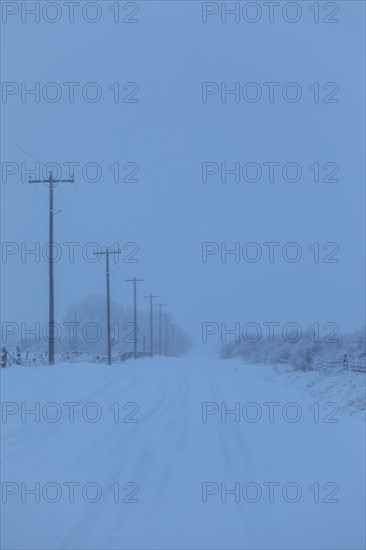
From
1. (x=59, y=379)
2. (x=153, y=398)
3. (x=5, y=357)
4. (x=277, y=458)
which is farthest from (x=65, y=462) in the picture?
(x=5, y=357)

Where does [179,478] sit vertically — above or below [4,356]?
below

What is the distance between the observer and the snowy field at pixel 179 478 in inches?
323

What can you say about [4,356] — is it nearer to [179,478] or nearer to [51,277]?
[51,277]

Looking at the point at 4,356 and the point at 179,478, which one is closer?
the point at 179,478

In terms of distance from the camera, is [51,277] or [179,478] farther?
[51,277]

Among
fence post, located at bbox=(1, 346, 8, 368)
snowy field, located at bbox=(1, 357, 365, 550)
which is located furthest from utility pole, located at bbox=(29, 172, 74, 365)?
snowy field, located at bbox=(1, 357, 365, 550)

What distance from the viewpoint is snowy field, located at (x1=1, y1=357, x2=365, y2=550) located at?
8.20m

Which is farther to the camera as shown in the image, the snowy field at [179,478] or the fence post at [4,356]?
the fence post at [4,356]

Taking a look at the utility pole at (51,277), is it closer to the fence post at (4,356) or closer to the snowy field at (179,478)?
the fence post at (4,356)

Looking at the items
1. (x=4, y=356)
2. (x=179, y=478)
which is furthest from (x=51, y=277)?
(x=179, y=478)

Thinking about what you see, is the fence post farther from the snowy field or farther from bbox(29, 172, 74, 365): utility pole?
the snowy field

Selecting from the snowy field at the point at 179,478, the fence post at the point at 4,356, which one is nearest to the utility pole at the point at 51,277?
the fence post at the point at 4,356

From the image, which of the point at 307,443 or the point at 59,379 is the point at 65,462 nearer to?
the point at 307,443

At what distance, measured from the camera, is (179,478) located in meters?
11.1
